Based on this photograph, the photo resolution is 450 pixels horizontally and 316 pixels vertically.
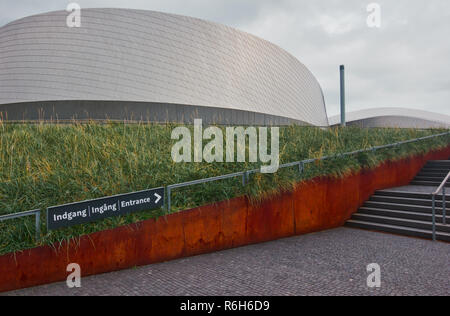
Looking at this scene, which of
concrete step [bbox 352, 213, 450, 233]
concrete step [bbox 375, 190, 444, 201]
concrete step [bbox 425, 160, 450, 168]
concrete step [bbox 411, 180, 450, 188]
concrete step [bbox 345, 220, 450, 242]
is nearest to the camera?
→ concrete step [bbox 345, 220, 450, 242]

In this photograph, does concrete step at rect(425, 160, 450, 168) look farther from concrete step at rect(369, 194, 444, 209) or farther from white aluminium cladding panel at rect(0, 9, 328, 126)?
white aluminium cladding panel at rect(0, 9, 328, 126)

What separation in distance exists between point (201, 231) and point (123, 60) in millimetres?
22082

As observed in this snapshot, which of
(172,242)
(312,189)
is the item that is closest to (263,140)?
(312,189)

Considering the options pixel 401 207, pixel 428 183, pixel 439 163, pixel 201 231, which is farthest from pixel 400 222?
pixel 439 163

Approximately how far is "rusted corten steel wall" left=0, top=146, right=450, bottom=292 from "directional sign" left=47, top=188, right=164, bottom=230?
0.82 ft

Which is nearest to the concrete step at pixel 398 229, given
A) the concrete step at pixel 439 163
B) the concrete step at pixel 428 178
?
the concrete step at pixel 428 178

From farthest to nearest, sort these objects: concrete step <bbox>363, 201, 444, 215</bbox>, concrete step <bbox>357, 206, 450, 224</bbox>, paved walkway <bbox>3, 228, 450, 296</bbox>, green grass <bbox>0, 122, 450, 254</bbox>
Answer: concrete step <bbox>363, 201, 444, 215</bbox> → concrete step <bbox>357, 206, 450, 224</bbox> → green grass <bbox>0, 122, 450, 254</bbox> → paved walkway <bbox>3, 228, 450, 296</bbox>

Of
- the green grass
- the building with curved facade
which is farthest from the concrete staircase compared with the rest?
the building with curved facade

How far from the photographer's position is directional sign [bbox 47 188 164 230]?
4.36 m

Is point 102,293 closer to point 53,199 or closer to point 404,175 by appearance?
point 53,199

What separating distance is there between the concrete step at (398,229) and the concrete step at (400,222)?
0.14 m

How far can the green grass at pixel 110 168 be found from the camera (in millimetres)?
4996

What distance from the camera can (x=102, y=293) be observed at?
3.89 m

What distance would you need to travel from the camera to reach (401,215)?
7.46 meters
